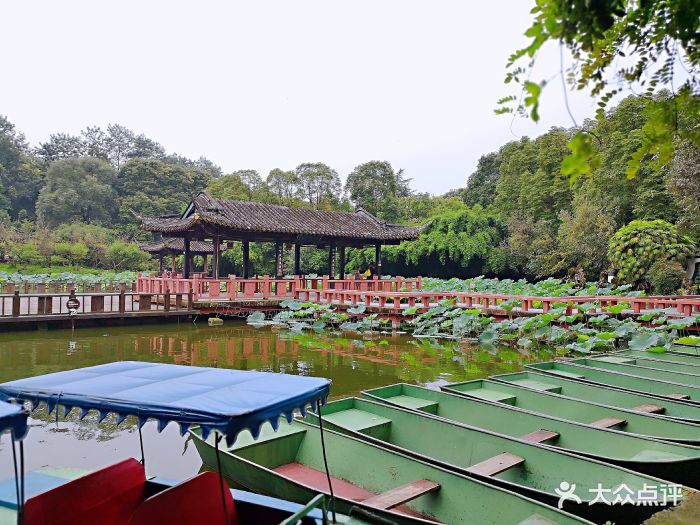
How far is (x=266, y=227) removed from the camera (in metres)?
19.7

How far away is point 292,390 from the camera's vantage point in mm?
3135

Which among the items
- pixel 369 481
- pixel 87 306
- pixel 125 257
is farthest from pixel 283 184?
pixel 369 481

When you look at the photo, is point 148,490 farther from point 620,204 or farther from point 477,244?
point 477,244

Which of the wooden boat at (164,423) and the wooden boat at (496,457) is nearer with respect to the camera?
the wooden boat at (164,423)

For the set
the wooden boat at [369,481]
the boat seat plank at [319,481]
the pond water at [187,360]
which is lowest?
the pond water at [187,360]

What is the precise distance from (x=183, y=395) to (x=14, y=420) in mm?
823

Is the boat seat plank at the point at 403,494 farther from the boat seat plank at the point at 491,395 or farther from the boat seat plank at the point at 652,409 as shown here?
the boat seat plank at the point at 652,409

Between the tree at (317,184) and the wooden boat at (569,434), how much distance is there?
Result: 3413 cm

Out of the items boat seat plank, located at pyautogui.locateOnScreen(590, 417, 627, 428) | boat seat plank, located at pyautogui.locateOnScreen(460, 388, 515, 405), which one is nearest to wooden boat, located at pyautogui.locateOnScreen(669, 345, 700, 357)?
boat seat plank, located at pyautogui.locateOnScreen(460, 388, 515, 405)

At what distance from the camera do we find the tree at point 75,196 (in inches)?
1663

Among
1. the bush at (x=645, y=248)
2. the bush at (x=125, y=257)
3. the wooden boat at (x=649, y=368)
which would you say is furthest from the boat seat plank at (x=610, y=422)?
the bush at (x=125, y=257)

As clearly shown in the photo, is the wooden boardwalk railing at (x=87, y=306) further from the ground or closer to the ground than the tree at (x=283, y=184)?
closer to the ground

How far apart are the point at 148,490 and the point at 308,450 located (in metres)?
1.81

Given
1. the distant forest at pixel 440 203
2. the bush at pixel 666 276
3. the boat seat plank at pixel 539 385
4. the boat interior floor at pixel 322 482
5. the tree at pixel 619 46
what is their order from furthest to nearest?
the distant forest at pixel 440 203 < the bush at pixel 666 276 < the boat seat plank at pixel 539 385 < the boat interior floor at pixel 322 482 < the tree at pixel 619 46
